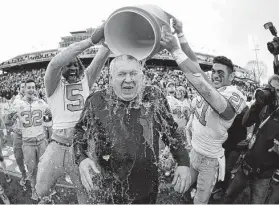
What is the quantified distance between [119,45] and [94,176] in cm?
92

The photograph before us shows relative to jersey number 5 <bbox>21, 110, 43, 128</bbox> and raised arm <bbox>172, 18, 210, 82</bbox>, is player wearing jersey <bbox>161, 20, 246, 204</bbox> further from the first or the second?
jersey number 5 <bbox>21, 110, 43, 128</bbox>

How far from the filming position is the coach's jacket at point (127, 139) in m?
1.98

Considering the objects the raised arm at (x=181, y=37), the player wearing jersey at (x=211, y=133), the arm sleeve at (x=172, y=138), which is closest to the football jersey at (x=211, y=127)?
the player wearing jersey at (x=211, y=133)

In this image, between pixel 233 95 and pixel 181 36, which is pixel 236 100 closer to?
pixel 233 95

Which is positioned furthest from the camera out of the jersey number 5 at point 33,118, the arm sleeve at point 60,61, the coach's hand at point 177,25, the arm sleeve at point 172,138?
the jersey number 5 at point 33,118

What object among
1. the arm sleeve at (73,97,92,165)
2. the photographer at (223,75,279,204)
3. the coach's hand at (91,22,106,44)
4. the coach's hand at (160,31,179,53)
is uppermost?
the coach's hand at (91,22,106,44)

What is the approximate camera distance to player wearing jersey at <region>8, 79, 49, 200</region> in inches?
170

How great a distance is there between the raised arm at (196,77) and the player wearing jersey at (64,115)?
3.44 feet

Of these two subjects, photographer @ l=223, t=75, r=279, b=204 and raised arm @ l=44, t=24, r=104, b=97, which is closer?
raised arm @ l=44, t=24, r=104, b=97

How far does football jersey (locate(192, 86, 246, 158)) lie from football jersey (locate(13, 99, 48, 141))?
8.17ft

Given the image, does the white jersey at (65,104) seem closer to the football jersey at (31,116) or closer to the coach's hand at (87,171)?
the coach's hand at (87,171)

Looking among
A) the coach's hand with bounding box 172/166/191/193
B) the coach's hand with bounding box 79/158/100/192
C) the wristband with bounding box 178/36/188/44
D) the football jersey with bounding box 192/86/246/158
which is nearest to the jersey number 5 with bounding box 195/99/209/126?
the football jersey with bounding box 192/86/246/158

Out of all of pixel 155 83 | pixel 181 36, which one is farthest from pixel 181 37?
pixel 155 83

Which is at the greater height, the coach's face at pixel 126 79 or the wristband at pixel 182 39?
the wristband at pixel 182 39
